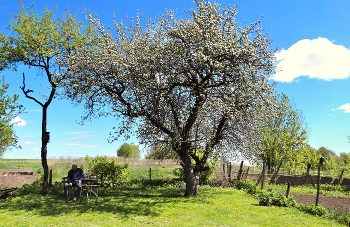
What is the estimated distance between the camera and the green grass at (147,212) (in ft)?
29.0

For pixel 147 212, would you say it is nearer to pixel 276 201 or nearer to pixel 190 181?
pixel 190 181

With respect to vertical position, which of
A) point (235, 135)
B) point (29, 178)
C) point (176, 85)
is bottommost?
point (29, 178)

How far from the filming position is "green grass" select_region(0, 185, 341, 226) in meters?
8.84

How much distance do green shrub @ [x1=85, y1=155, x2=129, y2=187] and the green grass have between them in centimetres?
343

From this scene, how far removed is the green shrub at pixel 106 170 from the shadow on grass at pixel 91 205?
9.19ft

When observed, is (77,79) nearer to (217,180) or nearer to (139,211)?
(139,211)

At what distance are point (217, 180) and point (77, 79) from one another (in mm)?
12503

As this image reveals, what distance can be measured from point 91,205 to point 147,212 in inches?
117

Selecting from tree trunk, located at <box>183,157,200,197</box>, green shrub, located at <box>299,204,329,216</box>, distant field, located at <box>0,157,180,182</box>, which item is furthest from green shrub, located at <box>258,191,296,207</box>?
distant field, located at <box>0,157,180,182</box>

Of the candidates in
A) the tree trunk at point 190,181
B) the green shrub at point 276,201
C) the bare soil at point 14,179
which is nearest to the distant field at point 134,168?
the bare soil at point 14,179

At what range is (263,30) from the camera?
12.4m

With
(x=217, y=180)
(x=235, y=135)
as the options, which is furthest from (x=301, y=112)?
(x=235, y=135)

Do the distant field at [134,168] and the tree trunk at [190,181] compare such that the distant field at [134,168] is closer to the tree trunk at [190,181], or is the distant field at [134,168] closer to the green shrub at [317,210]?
the tree trunk at [190,181]

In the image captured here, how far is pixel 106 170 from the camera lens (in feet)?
54.2
